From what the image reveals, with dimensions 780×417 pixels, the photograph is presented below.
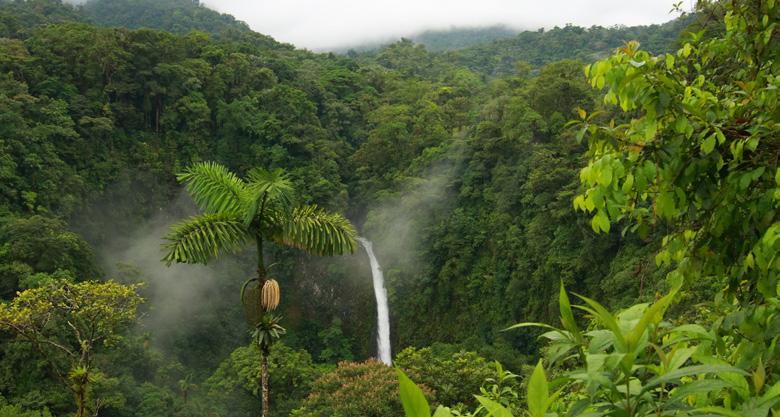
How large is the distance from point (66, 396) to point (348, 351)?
1056 cm

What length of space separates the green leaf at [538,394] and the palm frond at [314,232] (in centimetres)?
526

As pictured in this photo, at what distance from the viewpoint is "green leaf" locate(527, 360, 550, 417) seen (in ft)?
2.81

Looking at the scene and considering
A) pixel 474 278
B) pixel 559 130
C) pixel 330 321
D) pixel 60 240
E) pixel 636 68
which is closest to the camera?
pixel 636 68

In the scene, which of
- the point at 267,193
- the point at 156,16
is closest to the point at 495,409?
the point at 267,193

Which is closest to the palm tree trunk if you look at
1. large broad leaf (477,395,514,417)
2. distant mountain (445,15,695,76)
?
large broad leaf (477,395,514,417)

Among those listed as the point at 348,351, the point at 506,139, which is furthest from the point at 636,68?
the point at 348,351

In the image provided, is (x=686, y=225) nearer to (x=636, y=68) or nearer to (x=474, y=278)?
(x=636, y=68)

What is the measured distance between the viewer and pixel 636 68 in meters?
1.67

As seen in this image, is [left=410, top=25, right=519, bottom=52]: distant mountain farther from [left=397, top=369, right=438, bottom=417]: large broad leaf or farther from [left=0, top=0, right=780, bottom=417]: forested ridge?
[left=397, top=369, right=438, bottom=417]: large broad leaf

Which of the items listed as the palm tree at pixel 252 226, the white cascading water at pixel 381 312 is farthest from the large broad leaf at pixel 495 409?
the white cascading water at pixel 381 312

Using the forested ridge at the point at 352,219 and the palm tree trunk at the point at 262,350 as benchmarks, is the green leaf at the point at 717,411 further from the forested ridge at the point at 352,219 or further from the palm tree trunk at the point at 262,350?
the palm tree trunk at the point at 262,350

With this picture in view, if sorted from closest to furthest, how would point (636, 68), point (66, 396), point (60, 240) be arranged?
1. point (636, 68)
2. point (66, 396)
3. point (60, 240)

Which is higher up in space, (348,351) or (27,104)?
(27,104)

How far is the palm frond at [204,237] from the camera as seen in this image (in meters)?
5.48
